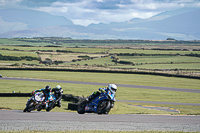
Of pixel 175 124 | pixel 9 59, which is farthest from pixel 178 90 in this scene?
pixel 9 59

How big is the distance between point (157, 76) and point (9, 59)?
69.8 m

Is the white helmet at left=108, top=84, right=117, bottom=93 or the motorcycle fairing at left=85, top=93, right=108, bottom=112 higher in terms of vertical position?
the white helmet at left=108, top=84, right=117, bottom=93

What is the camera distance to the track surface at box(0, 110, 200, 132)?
16933 mm

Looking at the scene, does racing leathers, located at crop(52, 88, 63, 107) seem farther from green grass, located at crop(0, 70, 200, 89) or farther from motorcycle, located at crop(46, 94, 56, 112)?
green grass, located at crop(0, 70, 200, 89)

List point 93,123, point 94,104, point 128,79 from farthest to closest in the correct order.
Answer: point 128,79 < point 93,123 < point 94,104

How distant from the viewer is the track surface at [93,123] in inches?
667

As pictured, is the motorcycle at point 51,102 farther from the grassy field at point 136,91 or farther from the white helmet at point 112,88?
the grassy field at point 136,91

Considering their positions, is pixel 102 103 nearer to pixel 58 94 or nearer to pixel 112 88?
pixel 112 88

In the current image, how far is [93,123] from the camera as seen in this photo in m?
18.2

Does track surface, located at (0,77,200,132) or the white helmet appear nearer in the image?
the white helmet

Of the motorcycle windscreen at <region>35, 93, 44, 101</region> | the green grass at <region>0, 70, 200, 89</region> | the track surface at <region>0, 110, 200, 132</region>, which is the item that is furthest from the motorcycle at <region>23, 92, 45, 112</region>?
the green grass at <region>0, 70, 200, 89</region>

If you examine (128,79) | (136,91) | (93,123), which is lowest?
(128,79)

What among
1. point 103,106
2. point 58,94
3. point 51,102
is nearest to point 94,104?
point 103,106

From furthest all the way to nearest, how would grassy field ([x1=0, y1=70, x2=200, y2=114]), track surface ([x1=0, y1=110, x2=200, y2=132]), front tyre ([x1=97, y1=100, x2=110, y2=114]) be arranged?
1. grassy field ([x1=0, y1=70, x2=200, y2=114])
2. track surface ([x1=0, y1=110, x2=200, y2=132])
3. front tyre ([x1=97, y1=100, x2=110, y2=114])
